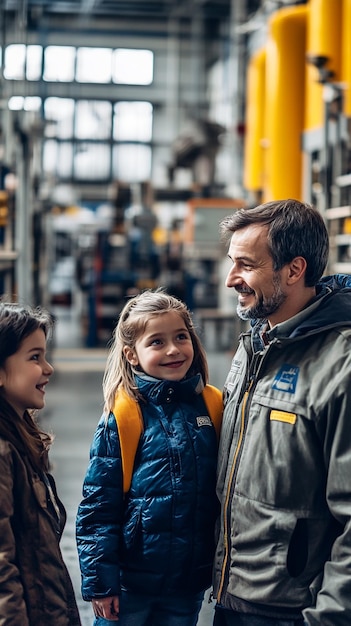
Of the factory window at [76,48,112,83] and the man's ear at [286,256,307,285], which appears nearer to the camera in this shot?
the man's ear at [286,256,307,285]

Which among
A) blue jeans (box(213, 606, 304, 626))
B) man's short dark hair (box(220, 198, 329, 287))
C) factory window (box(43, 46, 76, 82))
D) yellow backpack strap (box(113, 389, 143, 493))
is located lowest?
blue jeans (box(213, 606, 304, 626))

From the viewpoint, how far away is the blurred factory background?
892 centimetres

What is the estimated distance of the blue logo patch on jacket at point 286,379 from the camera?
193cm

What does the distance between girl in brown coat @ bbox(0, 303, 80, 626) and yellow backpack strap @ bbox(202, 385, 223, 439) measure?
17.4 inches

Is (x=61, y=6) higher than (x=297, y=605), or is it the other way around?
(x=61, y=6)

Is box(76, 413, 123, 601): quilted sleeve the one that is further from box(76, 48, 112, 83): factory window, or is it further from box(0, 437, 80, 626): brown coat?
box(76, 48, 112, 83): factory window

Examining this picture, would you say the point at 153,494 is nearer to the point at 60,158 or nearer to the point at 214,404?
the point at 214,404

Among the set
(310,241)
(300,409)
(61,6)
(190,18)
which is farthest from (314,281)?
(190,18)

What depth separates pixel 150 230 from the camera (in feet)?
45.9

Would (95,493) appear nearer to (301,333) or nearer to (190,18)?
(301,333)

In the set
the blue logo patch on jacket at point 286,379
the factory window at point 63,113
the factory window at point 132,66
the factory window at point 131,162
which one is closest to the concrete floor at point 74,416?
the blue logo patch on jacket at point 286,379

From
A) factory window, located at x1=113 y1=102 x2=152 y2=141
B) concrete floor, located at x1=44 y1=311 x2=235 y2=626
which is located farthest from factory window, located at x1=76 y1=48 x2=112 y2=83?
concrete floor, located at x1=44 y1=311 x2=235 y2=626

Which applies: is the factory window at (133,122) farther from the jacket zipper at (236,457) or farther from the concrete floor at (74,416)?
the jacket zipper at (236,457)

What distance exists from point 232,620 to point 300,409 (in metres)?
0.58
